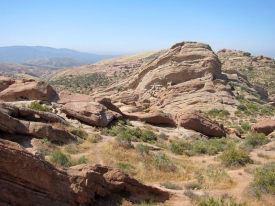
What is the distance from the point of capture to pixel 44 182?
5.79m

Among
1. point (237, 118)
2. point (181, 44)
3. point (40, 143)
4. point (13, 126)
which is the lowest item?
point (237, 118)

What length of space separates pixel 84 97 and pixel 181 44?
18381 mm

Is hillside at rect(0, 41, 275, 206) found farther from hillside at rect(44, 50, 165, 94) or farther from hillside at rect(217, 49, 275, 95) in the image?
hillside at rect(217, 49, 275, 95)

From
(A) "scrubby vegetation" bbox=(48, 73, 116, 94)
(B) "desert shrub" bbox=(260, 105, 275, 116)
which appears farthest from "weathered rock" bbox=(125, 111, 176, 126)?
(A) "scrubby vegetation" bbox=(48, 73, 116, 94)

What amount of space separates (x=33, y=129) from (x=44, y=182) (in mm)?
6547

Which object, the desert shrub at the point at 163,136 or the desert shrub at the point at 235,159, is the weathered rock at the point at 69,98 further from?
the desert shrub at the point at 235,159

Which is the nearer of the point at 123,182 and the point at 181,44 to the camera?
the point at 123,182

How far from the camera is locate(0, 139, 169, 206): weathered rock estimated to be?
5.38 metres

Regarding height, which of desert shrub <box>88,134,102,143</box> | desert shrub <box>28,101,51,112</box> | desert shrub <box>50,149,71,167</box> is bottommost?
desert shrub <box>88,134,102,143</box>

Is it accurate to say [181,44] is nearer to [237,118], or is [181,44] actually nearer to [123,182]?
[237,118]

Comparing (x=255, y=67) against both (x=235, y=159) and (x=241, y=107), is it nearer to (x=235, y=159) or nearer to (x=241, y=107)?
(x=241, y=107)

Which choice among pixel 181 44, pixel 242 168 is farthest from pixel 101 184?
pixel 181 44

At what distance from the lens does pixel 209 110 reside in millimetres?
26703

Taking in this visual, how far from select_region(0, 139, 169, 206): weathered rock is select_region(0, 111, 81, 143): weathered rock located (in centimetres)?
550
